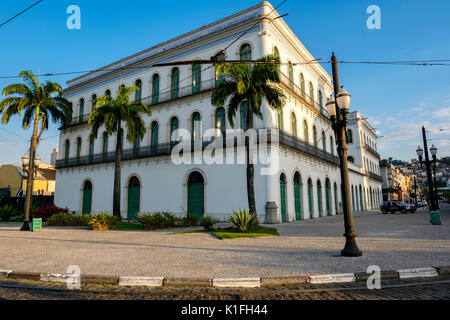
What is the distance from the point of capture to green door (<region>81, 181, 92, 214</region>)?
27062 millimetres

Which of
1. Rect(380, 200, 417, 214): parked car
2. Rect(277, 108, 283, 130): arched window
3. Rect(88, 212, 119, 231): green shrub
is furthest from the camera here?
Rect(380, 200, 417, 214): parked car

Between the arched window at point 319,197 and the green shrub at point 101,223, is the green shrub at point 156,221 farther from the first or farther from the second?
the arched window at point 319,197

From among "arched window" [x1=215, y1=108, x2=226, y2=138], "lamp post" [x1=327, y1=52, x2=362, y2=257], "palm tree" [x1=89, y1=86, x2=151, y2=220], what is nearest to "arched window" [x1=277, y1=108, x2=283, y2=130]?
"arched window" [x1=215, y1=108, x2=226, y2=138]

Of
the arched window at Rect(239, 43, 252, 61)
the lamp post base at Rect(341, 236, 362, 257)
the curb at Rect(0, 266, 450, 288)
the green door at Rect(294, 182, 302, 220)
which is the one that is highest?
the arched window at Rect(239, 43, 252, 61)

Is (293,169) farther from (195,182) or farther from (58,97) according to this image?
(58,97)

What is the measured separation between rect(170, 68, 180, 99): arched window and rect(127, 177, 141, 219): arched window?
8.07 metres

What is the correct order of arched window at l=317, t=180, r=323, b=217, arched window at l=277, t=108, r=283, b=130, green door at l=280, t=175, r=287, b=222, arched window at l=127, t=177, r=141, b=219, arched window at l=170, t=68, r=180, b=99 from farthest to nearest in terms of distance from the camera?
1. arched window at l=317, t=180, r=323, b=217
2. arched window at l=127, t=177, r=141, b=219
3. arched window at l=170, t=68, r=180, b=99
4. arched window at l=277, t=108, r=283, b=130
5. green door at l=280, t=175, r=287, b=222

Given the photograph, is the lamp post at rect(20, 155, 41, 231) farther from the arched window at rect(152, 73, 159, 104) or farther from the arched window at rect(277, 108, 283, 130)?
the arched window at rect(277, 108, 283, 130)

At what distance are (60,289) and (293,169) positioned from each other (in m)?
17.5

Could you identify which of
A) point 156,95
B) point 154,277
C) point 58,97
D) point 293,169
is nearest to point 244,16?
point 156,95

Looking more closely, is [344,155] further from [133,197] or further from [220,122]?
[133,197]

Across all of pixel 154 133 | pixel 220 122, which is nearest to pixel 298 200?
pixel 220 122

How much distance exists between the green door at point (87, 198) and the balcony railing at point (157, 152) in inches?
88.7

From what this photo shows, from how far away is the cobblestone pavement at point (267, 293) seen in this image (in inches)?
165
